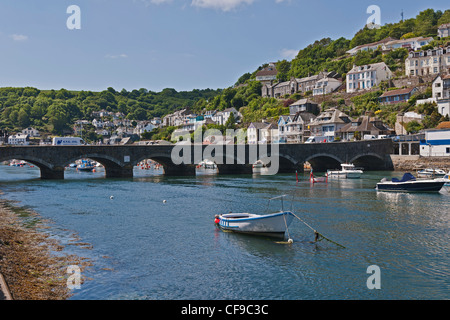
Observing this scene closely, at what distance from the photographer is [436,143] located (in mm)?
71688

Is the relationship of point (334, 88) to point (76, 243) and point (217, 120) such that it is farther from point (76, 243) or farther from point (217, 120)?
point (76, 243)

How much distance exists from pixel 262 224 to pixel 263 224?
0.07 m

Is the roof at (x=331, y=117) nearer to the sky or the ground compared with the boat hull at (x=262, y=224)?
nearer to the sky

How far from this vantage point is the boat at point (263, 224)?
2431 centimetres

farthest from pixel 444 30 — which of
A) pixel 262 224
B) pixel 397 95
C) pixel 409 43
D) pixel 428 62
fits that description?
pixel 262 224

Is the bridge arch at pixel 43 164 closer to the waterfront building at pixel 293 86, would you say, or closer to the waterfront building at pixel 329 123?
the waterfront building at pixel 329 123

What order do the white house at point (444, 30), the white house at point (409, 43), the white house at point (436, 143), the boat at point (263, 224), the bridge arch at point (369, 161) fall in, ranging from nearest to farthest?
the boat at point (263, 224)
the white house at point (436, 143)
the bridge arch at point (369, 161)
the white house at point (444, 30)
the white house at point (409, 43)

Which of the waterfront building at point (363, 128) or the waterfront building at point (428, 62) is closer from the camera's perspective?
the waterfront building at point (363, 128)

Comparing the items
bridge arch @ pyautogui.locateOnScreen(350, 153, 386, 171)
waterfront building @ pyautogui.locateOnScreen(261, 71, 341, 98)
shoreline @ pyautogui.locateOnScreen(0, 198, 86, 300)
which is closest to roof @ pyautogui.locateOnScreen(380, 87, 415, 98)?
bridge arch @ pyautogui.locateOnScreen(350, 153, 386, 171)

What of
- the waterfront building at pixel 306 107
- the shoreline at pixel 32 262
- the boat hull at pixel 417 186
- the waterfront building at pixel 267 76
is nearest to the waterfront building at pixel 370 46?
the waterfront building at pixel 267 76

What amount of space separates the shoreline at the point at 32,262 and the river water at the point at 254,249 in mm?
892

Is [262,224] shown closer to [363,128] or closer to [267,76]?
[363,128]
